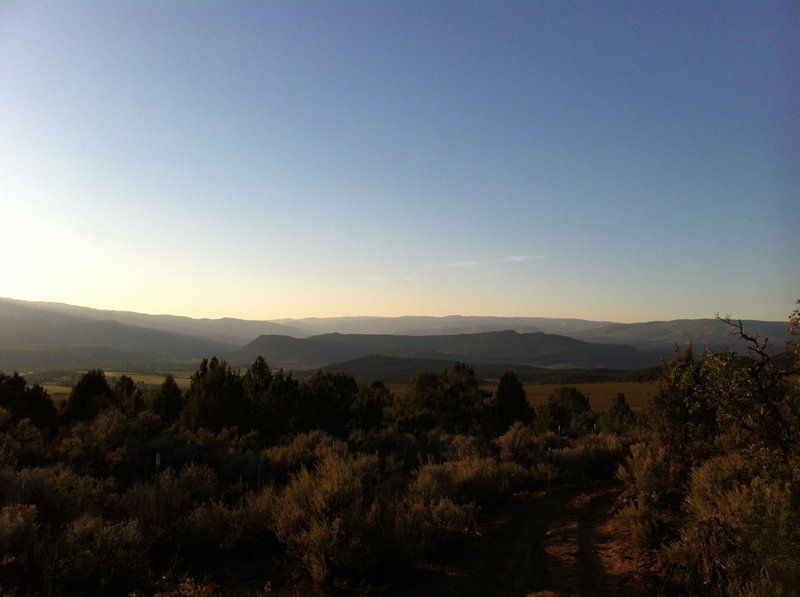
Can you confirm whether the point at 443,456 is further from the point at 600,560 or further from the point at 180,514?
the point at 180,514

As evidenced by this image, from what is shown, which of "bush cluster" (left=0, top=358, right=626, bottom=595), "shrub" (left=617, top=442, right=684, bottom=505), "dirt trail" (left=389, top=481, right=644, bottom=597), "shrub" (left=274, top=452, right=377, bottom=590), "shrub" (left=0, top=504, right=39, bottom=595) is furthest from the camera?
"shrub" (left=617, top=442, right=684, bottom=505)

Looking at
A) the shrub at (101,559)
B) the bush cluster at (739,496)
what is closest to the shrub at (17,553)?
the shrub at (101,559)

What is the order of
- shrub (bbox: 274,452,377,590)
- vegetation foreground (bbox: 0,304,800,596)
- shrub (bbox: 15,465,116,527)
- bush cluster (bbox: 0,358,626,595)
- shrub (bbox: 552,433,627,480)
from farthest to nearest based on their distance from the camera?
1. shrub (bbox: 552,433,627,480)
2. shrub (bbox: 15,465,116,527)
3. shrub (bbox: 274,452,377,590)
4. bush cluster (bbox: 0,358,626,595)
5. vegetation foreground (bbox: 0,304,800,596)

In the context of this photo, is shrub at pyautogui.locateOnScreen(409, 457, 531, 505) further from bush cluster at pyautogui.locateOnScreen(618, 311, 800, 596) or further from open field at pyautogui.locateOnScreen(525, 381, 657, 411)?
open field at pyautogui.locateOnScreen(525, 381, 657, 411)

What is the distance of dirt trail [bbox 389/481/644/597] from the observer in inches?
268

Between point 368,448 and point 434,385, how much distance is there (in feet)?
83.8

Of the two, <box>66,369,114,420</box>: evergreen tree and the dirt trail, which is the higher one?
the dirt trail

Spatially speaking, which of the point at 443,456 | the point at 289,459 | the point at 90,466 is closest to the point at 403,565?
the point at 289,459

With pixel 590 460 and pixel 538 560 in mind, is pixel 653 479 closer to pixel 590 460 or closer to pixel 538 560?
pixel 538 560

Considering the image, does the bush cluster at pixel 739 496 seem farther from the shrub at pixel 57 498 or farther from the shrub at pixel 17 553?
the shrub at pixel 57 498

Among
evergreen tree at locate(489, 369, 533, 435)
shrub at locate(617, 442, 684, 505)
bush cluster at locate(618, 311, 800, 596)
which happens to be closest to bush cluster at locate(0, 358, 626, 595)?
shrub at locate(617, 442, 684, 505)

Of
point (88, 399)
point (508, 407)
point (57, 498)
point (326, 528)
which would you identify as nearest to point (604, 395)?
point (508, 407)

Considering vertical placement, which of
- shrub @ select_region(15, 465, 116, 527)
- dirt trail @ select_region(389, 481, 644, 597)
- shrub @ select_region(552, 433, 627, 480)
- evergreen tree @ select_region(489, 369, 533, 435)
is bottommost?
evergreen tree @ select_region(489, 369, 533, 435)

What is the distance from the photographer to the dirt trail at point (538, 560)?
22.4ft
